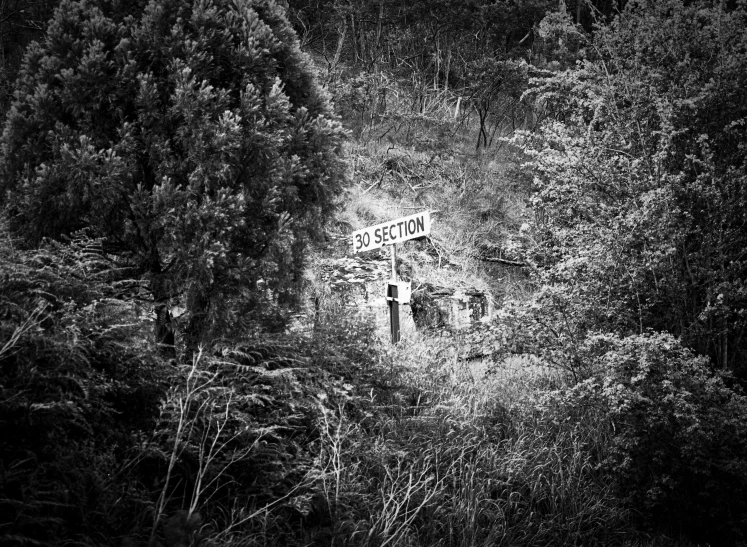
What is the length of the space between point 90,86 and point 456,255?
7.05 meters

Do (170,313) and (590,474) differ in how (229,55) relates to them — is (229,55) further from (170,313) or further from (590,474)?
(590,474)

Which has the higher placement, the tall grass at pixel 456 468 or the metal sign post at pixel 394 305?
the metal sign post at pixel 394 305

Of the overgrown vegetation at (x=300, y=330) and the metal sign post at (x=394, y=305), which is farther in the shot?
the metal sign post at (x=394, y=305)

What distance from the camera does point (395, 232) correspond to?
600cm

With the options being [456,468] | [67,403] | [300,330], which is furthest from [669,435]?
[67,403]

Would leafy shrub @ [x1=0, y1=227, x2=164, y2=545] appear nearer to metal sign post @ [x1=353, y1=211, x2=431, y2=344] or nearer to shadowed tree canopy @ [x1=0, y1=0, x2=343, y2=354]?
shadowed tree canopy @ [x1=0, y1=0, x2=343, y2=354]

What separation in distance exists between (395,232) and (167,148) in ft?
7.33

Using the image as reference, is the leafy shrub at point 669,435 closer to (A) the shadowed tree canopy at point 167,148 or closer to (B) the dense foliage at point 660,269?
(B) the dense foliage at point 660,269

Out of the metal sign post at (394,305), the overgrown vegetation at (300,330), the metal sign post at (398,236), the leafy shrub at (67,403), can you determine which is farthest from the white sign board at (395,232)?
the leafy shrub at (67,403)

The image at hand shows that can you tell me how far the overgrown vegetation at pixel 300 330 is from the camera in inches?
127

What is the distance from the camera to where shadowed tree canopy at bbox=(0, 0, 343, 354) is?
4422 millimetres

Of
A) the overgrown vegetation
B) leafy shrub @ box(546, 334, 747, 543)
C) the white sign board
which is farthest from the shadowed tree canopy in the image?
leafy shrub @ box(546, 334, 747, 543)

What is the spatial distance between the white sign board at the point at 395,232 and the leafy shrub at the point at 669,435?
173 cm

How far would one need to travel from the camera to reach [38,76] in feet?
15.5
